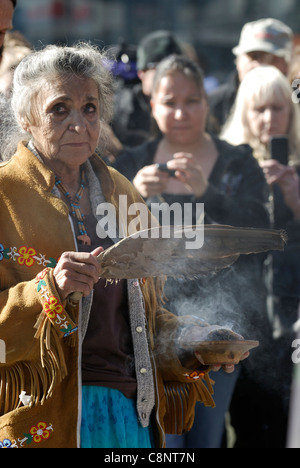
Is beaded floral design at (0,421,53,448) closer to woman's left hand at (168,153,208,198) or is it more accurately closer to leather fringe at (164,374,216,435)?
leather fringe at (164,374,216,435)

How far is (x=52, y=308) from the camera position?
2234mm

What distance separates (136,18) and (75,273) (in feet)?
59.5

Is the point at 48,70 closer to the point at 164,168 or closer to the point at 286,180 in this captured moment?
the point at 164,168

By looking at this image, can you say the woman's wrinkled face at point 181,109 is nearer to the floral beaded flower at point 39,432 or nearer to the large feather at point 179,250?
the large feather at point 179,250

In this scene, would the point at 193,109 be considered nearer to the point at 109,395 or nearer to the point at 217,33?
the point at 109,395

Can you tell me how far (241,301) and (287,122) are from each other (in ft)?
5.18

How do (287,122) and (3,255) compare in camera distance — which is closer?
(3,255)

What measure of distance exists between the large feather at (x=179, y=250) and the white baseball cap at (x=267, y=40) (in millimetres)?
2515

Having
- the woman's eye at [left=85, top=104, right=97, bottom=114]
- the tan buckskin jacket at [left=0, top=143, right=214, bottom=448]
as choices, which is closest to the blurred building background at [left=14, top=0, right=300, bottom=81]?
the woman's eye at [left=85, top=104, right=97, bottom=114]

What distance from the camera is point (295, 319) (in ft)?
13.0

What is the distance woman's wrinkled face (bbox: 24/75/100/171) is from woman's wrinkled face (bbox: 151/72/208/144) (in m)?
1.50

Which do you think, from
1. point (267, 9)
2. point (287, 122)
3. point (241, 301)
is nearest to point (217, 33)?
point (267, 9)

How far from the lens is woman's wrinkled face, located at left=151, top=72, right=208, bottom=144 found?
13.0 ft

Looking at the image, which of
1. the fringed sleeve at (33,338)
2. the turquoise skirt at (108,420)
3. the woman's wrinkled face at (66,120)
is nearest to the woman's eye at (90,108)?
the woman's wrinkled face at (66,120)
